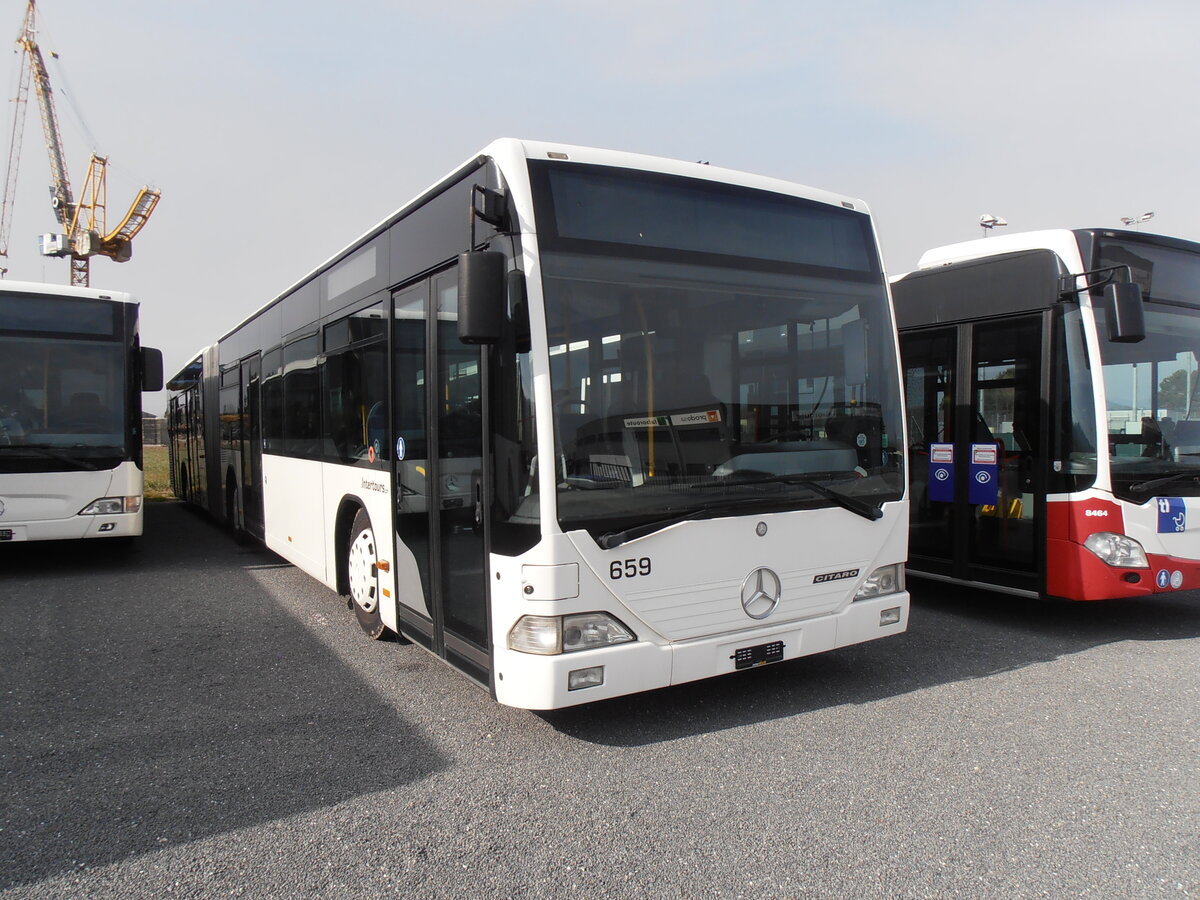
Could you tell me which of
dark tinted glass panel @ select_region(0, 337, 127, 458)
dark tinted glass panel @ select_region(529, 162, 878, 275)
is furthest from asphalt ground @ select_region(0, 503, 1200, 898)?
dark tinted glass panel @ select_region(0, 337, 127, 458)

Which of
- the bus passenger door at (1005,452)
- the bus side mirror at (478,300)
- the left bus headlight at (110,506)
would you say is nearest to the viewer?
the bus side mirror at (478,300)

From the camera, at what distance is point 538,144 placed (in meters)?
3.95

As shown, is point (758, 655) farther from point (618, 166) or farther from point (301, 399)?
point (301, 399)

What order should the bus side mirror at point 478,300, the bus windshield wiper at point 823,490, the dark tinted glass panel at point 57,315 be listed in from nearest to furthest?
1. the bus side mirror at point 478,300
2. the bus windshield wiper at point 823,490
3. the dark tinted glass panel at point 57,315

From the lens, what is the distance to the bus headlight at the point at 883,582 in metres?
4.72

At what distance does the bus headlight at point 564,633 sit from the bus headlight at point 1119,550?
149 inches

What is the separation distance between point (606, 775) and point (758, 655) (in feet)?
3.44

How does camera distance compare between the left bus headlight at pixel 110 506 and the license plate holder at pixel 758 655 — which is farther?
the left bus headlight at pixel 110 506

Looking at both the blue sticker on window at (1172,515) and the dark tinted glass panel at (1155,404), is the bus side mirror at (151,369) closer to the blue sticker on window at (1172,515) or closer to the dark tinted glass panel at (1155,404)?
the dark tinted glass panel at (1155,404)

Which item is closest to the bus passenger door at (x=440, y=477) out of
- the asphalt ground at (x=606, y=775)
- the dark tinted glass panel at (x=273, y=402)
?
the asphalt ground at (x=606, y=775)

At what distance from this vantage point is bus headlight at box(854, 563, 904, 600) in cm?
472

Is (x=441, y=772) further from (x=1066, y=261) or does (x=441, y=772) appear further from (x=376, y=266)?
(x=1066, y=261)

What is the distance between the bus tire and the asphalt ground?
22 cm

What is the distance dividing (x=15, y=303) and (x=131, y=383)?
1284mm
